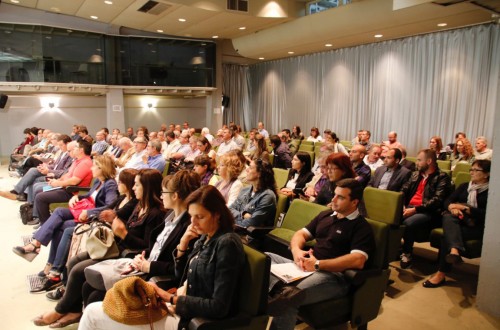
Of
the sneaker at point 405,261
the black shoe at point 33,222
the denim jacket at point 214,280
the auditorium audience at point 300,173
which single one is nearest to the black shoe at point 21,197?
the black shoe at point 33,222

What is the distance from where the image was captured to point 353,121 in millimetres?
10055

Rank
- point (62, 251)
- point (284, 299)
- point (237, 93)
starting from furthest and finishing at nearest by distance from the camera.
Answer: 1. point (237, 93)
2. point (62, 251)
3. point (284, 299)

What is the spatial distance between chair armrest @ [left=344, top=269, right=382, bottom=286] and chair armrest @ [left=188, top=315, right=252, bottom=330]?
28.9 inches

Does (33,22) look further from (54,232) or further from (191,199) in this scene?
(191,199)

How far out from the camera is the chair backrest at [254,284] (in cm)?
180

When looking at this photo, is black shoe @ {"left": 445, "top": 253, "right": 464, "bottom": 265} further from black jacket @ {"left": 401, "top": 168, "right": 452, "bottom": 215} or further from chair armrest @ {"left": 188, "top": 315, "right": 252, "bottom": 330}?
chair armrest @ {"left": 188, "top": 315, "right": 252, "bottom": 330}

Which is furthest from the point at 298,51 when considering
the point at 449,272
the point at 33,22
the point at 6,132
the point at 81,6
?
the point at 6,132

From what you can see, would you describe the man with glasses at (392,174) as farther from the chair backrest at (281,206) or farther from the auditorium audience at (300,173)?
the chair backrest at (281,206)

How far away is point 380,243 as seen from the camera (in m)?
2.36

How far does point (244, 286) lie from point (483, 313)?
84.0 inches

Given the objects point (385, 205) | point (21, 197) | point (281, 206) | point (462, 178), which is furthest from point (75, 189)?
point (462, 178)

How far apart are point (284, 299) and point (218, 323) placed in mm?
441

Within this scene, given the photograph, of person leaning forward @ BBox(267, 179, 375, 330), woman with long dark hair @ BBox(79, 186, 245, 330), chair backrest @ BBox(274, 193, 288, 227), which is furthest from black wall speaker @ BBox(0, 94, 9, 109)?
person leaning forward @ BBox(267, 179, 375, 330)

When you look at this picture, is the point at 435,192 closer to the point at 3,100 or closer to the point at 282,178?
the point at 282,178
